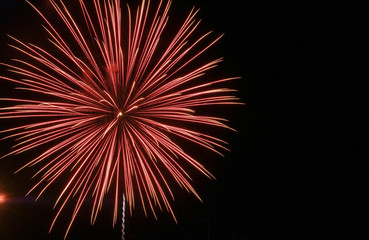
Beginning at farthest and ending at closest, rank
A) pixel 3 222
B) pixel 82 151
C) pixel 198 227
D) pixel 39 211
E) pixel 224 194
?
pixel 224 194
pixel 198 227
pixel 39 211
pixel 3 222
pixel 82 151

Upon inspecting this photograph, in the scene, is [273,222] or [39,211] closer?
[39,211]

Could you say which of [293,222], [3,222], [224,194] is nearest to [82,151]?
[3,222]

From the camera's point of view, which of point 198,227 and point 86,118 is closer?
point 86,118

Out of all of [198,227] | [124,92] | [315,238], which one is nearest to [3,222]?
[198,227]

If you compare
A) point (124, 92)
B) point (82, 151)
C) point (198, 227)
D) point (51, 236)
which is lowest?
point (51, 236)

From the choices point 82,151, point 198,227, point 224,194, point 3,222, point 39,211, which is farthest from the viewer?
point 224,194

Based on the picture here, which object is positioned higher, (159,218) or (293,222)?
(293,222)

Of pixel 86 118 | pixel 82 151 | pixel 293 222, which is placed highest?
pixel 86 118

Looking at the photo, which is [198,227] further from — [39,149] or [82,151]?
[82,151]

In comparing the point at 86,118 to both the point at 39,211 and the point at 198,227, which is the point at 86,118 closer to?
the point at 39,211
